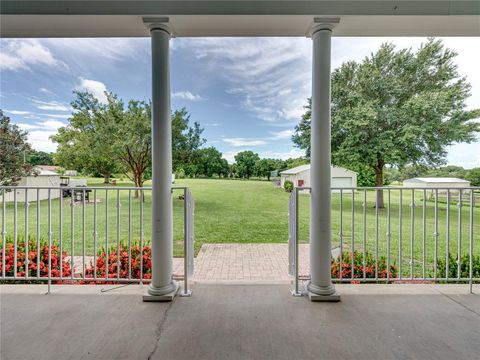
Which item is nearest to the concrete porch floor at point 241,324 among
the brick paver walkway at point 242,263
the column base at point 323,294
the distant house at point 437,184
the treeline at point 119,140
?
the column base at point 323,294

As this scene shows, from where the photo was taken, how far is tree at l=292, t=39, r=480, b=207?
730 cm

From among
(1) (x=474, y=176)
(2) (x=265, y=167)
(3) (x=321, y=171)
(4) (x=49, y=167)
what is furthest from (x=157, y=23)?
(2) (x=265, y=167)

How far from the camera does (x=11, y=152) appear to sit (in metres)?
7.16

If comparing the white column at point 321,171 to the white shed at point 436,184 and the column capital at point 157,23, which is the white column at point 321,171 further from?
the column capital at point 157,23

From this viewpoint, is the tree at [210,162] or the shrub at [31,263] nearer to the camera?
the shrub at [31,263]

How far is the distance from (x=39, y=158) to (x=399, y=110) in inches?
507

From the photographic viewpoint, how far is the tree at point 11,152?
6.91 metres

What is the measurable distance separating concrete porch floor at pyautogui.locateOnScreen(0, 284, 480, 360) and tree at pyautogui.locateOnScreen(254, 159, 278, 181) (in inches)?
471

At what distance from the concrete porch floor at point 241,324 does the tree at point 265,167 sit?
39.2ft

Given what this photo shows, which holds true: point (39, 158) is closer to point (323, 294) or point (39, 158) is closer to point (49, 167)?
point (49, 167)

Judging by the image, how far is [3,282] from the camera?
6.88ft

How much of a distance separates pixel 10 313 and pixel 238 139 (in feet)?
21.7

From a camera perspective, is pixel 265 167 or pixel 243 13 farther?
pixel 265 167

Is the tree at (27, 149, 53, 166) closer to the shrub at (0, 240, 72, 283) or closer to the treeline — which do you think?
the treeline
